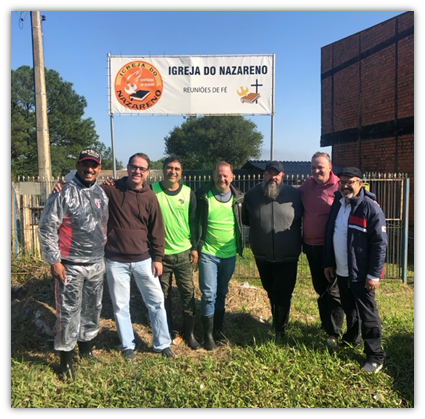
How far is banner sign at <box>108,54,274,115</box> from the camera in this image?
314 inches

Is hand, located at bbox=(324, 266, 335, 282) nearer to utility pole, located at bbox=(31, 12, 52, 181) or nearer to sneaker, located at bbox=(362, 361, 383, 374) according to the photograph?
sneaker, located at bbox=(362, 361, 383, 374)

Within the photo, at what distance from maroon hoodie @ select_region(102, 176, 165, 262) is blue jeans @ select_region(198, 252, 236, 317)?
62 centimetres

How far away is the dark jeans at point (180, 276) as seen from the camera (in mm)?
3596

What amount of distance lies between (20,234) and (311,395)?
635 cm

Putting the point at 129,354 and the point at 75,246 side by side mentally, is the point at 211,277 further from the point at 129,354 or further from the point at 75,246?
the point at 75,246

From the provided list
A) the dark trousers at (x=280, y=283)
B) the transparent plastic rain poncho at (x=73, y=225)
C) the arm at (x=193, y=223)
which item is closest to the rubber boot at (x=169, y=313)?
the arm at (x=193, y=223)

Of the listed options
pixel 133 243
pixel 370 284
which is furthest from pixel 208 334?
pixel 370 284

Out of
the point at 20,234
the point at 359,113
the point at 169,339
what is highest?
the point at 359,113

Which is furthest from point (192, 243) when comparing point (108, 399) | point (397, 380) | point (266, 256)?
point (397, 380)

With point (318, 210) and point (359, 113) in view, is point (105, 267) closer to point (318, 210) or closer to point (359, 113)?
point (318, 210)

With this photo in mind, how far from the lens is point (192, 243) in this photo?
3684 millimetres

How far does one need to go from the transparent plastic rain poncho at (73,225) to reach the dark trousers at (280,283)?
175 cm

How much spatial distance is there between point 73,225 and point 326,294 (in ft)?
9.07

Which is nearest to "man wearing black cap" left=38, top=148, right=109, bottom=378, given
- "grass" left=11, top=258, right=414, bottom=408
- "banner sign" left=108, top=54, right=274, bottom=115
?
"grass" left=11, top=258, right=414, bottom=408
